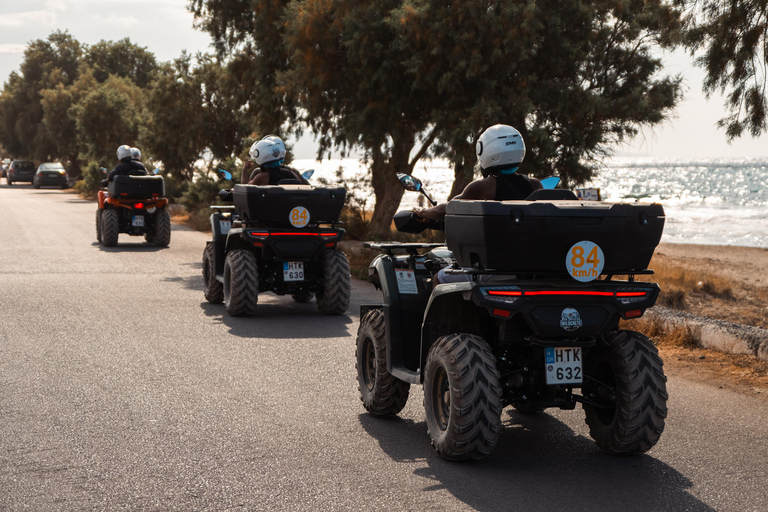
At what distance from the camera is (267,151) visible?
36.9ft

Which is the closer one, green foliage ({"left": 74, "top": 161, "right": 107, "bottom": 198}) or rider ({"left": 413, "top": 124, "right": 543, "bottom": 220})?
rider ({"left": 413, "top": 124, "right": 543, "bottom": 220})

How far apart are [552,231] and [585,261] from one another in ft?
0.93

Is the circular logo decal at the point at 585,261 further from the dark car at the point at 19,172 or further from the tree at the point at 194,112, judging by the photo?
the dark car at the point at 19,172

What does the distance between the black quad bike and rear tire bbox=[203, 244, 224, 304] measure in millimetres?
6331

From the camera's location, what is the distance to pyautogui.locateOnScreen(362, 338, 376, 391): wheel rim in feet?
21.4

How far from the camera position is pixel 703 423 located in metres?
6.30

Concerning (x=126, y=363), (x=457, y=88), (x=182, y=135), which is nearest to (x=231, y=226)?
(x=126, y=363)

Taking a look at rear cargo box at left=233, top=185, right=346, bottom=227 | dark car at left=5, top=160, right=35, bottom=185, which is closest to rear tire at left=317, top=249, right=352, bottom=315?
rear cargo box at left=233, top=185, right=346, bottom=227

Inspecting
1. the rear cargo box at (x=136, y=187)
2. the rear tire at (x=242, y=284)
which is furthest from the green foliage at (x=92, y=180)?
the rear tire at (x=242, y=284)

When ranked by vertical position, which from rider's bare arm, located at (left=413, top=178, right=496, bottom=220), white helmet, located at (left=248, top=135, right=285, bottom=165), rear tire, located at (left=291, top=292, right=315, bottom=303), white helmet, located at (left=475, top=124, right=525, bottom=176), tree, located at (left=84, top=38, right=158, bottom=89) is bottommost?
rear tire, located at (left=291, top=292, right=315, bottom=303)

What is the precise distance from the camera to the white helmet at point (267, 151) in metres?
11.2

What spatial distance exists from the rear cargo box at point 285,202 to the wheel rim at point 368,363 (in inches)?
174

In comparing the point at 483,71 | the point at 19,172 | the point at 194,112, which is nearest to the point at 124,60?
the point at 19,172

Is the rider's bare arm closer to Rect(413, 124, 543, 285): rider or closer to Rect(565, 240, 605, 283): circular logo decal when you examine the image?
Rect(413, 124, 543, 285): rider
